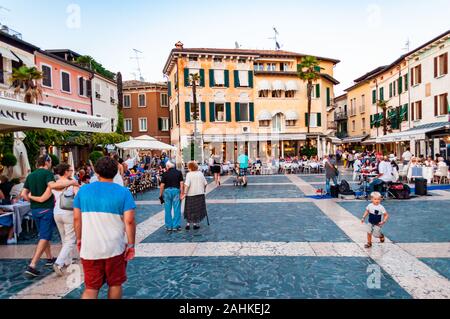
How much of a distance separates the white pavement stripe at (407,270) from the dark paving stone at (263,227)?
0.66m

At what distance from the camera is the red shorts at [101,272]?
10.1 ft

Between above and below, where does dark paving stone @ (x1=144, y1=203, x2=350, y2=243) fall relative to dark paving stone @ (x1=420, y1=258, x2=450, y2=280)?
above

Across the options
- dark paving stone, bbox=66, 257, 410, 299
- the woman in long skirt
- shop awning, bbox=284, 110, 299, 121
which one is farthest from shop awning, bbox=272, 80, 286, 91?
dark paving stone, bbox=66, 257, 410, 299

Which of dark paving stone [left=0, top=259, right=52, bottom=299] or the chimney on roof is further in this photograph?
the chimney on roof

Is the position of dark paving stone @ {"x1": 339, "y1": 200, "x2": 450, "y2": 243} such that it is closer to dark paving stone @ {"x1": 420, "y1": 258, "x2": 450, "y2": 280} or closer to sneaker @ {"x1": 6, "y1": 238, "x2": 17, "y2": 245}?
dark paving stone @ {"x1": 420, "y1": 258, "x2": 450, "y2": 280}

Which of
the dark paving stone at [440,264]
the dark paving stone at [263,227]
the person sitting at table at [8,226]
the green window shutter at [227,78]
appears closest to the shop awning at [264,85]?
the green window shutter at [227,78]

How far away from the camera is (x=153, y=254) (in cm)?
575

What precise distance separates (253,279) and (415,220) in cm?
560

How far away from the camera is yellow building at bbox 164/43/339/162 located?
94.7ft

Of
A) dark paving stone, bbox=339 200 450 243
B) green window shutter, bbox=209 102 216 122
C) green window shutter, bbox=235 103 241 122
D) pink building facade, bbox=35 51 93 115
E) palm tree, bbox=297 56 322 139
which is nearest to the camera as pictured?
dark paving stone, bbox=339 200 450 243

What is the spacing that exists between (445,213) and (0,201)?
11062 mm

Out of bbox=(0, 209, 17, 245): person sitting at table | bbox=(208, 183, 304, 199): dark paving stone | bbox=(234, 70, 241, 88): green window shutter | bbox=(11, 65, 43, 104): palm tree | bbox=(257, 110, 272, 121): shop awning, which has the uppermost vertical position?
bbox=(234, 70, 241, 88): green window shutter

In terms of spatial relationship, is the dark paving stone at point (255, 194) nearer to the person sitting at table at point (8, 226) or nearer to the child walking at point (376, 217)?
the child walking at point (376, 217)

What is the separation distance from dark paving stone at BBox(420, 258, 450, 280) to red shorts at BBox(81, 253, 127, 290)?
4.40 m
